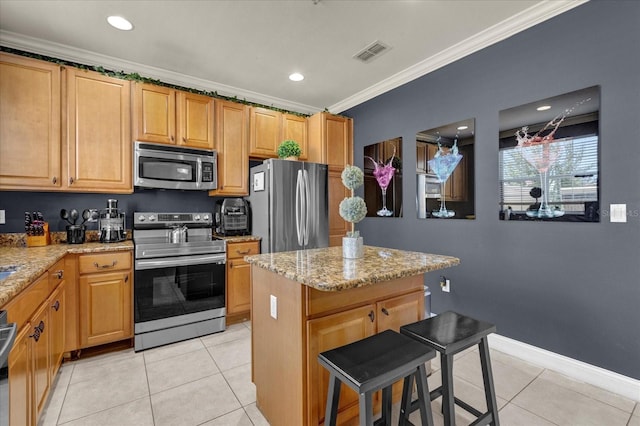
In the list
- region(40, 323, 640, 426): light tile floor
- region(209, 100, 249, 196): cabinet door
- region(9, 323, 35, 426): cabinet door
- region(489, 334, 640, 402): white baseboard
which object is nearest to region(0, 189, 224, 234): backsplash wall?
region(209, 100, 249, 196): cabinet door

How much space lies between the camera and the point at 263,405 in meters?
1.76

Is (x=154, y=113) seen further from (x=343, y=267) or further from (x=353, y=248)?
(x=343, y=267)

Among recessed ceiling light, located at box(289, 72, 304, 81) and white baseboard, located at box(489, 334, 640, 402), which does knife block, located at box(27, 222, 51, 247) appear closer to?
recessed ceiling light, located at box(289, 72, 304, 81)

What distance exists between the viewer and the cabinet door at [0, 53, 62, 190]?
7.87ft

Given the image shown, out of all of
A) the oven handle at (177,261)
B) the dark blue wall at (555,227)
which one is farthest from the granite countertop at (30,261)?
the dark blue wall at (555,227)

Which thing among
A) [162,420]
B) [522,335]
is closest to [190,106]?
[162,420]

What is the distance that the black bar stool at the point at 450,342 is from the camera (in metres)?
1.34

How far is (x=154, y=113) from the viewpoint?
3000mm

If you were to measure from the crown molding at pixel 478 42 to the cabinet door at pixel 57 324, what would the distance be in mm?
3741

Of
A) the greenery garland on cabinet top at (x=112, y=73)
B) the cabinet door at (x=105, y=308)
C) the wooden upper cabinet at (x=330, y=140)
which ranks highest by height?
the greenery garland on cabinet top at (x=112, y=73)

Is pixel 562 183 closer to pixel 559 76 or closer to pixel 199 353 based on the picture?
pixel 559 76

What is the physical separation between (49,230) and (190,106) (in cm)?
181

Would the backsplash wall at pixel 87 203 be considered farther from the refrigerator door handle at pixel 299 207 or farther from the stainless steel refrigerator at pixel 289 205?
the refrigerator door handle at pixel 299 207

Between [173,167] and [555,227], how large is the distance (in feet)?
11.5
